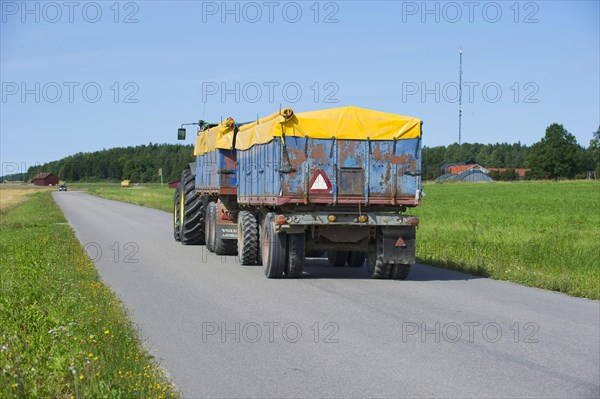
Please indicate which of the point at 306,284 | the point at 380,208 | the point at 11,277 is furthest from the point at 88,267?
the point at 380,208

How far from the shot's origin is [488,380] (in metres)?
7.15

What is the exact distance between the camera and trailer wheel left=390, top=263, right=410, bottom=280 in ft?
48.3

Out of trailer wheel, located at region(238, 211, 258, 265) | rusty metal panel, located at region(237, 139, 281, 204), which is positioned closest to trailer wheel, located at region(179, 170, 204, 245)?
rusty metal panel, located at region(237, 139, 281, 204)

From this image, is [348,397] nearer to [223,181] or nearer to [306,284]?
[306,284]

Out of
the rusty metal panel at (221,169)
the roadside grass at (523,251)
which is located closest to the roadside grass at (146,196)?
the roadside grass at (523,251)

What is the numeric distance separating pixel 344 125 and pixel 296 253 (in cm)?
233

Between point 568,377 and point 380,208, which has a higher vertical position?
point 380,208

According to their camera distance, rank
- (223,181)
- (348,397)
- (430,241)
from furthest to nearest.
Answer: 1. (430,241)
2. (223,181)
3. (348,397)

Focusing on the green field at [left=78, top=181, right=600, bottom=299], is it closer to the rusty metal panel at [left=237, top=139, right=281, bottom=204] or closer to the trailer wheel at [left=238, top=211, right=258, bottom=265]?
the trailer wheel at [left=238, top=211, right=258, bottom=265]

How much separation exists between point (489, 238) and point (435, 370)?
52.8 ft

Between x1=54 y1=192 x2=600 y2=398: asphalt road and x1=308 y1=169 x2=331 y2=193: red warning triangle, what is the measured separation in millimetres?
1538

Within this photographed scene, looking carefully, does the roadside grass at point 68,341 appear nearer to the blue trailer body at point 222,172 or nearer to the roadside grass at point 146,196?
the blue trailer body at point 222,172

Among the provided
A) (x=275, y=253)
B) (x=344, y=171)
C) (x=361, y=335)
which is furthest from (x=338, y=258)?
(x=361, y=335)

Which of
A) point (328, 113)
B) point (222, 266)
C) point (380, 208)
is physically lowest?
point (222, 266)
